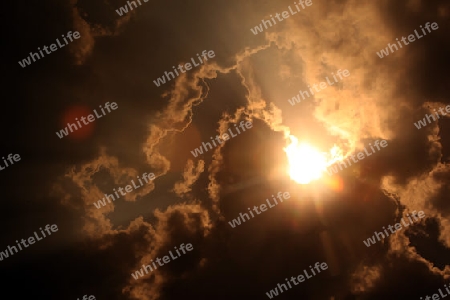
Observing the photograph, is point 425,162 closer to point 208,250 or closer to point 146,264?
point 208,250

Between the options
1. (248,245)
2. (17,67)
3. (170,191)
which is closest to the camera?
(17,67)

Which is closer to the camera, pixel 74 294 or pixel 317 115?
pixel 317 115

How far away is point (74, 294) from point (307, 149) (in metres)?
17.6

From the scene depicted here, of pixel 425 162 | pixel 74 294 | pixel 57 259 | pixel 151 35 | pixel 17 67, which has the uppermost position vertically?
pixel 17 67

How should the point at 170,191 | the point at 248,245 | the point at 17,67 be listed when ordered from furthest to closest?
the point at 248,245 → the point at 170,191 → the point at 17,67

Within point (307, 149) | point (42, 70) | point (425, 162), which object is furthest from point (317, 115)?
point (42, 70)

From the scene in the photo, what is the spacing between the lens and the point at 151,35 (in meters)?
19.1

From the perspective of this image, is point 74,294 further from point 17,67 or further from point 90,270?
point 17,67

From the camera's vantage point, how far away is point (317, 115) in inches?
770

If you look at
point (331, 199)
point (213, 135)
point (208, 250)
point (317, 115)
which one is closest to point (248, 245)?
point (208, 250)

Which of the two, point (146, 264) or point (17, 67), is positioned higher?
point (17, 67)

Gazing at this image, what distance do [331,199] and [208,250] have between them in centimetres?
851

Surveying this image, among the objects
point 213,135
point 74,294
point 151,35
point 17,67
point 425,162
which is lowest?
point 425,162

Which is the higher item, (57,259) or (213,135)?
(213,135)
